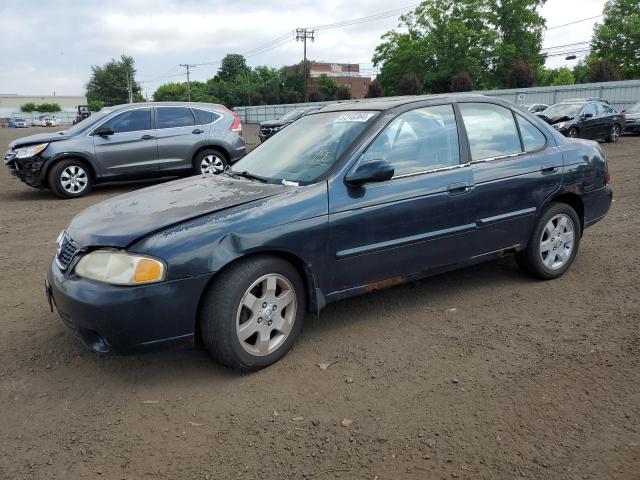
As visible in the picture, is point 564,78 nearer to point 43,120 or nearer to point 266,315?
point 43,120

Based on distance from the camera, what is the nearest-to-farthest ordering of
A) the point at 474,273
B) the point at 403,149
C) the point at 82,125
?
the point at 403,149
the point at 474,273
the point at 82,125

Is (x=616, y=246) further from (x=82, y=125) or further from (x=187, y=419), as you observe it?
(x=82, y=125)

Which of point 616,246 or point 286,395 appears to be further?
point 616,246

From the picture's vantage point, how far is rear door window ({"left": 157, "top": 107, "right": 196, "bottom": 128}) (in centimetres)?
1030

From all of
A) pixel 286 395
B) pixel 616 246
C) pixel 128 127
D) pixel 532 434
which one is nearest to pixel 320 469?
pixel 286 395

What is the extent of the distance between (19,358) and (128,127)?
7298mm

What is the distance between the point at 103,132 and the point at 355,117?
721 cm

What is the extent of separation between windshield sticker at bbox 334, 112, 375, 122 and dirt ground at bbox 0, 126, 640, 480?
4.87 feet

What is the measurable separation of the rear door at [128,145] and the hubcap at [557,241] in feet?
25.4

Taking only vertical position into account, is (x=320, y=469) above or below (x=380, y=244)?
below

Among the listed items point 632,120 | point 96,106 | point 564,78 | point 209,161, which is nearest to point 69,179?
point 209,161

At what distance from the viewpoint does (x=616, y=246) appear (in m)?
5.67

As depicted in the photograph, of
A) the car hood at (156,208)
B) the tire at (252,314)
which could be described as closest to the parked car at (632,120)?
the car hood at (156,208)

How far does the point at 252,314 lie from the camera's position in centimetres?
316
